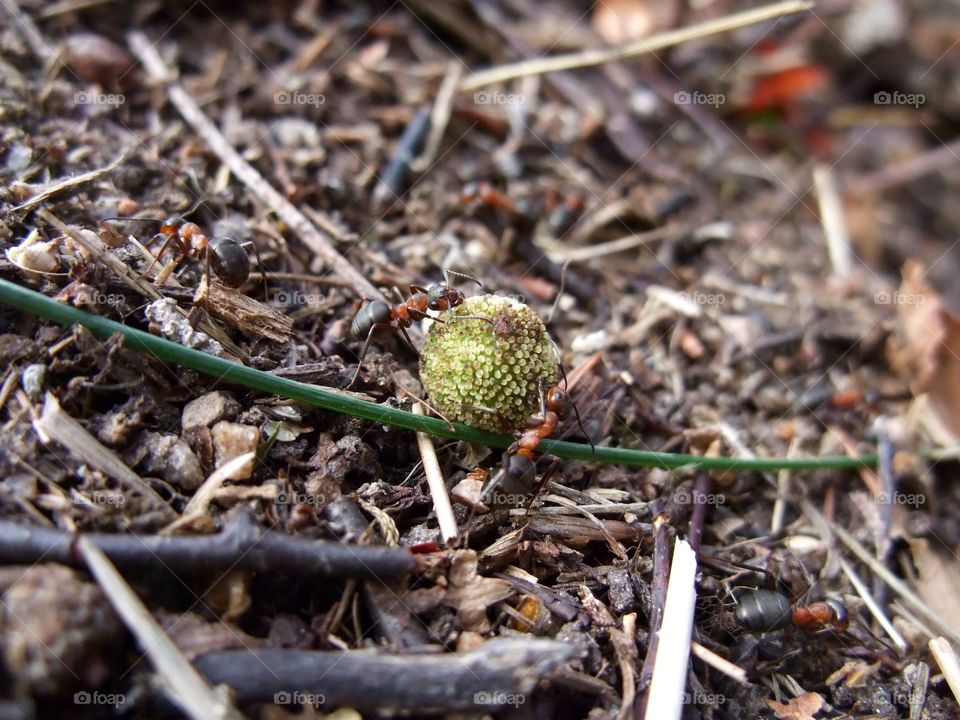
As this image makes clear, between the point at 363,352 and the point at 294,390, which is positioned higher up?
the point at 363,352

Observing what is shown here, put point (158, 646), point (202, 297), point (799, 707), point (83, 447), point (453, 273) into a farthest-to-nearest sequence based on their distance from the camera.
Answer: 1. point (453, 273)
2. point (202, 297)
3. point (799, 707)
4. point (83, 447)
5. point (158, 646)

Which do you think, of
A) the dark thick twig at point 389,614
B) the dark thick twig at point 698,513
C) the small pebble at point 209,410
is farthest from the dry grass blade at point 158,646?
the dark thick twig at point 698,513

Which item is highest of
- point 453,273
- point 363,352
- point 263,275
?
point 453,273

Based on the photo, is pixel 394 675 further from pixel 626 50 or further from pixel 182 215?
pixel 626 50

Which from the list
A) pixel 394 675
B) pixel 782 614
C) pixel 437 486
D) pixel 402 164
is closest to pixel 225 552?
pixel 394 675

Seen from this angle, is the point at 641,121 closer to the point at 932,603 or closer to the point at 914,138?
the point at 914,138

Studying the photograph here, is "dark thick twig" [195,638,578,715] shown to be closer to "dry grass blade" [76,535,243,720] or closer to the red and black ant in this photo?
"dry grass blade" [76,535,243,720]

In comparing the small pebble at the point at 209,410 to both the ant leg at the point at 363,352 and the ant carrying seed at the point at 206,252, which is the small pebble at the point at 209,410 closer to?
the ant leg at the point at 363,352

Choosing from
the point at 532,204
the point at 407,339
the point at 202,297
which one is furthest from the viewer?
the point at 532,204
